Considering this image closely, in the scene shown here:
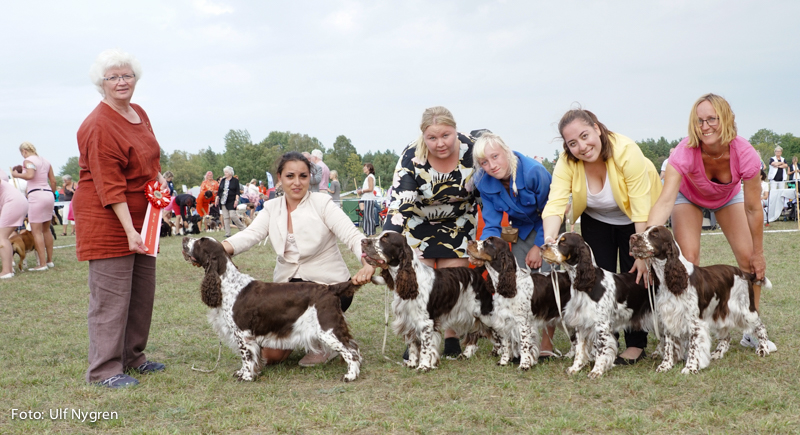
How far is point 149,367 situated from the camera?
434cm

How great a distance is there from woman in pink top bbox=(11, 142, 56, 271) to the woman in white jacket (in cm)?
628

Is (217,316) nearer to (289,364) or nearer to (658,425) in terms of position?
(289,364)

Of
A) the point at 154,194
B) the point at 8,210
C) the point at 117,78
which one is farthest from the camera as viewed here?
the point at 8,210

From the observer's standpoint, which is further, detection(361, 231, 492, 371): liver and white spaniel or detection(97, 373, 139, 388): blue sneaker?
detection(361, 231, 492, 371): liver and white spaniel

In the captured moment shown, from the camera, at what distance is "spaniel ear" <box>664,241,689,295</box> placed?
12.4 feet

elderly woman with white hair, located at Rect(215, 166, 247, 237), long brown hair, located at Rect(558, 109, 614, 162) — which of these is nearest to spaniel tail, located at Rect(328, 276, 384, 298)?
long brown hair, located at Rect(558, 109, 614, 162)

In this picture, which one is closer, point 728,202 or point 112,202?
point 112,202

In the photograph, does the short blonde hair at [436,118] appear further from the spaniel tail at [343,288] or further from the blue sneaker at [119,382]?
the blue sneaker at [119,382]

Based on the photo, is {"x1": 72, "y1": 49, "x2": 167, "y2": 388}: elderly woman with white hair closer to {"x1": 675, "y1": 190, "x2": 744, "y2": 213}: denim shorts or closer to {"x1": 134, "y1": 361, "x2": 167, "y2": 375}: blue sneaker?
{"x1": 134, "y1": 361, "x2": 167, "y2": 375}: blue sneaker

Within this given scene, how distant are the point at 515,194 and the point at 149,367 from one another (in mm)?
2956

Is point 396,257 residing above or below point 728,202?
below

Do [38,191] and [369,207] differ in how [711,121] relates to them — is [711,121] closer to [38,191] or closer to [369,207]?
[38,191]

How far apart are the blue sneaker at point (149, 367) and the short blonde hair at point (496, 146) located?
9.08 ft

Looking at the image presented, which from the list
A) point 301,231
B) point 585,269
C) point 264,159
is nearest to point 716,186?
point 585,269
